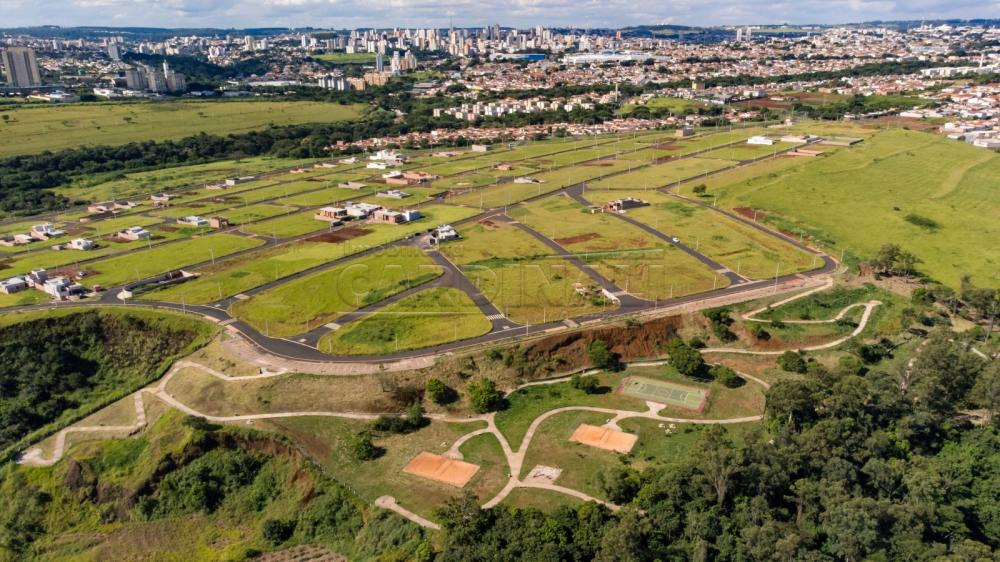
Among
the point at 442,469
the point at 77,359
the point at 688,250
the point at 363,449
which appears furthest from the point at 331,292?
the point at 688,250

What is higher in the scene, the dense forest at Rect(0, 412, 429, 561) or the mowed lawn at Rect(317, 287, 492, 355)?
the mowed lawn at Rect(317, 287, 492, 355)

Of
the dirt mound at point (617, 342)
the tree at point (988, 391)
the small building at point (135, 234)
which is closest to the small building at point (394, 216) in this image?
the small building at point (135, 234)

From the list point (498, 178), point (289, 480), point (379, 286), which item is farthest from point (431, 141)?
point (289, 480)

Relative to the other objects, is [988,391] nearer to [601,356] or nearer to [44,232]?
[601,356]

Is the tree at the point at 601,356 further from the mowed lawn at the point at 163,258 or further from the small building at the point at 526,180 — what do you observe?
the small building at the point at 526,180

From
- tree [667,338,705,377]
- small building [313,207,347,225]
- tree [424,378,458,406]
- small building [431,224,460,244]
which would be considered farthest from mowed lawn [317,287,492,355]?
small building [313,207,347,225]

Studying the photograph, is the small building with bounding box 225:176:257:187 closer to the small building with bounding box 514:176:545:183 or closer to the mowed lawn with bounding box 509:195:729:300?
the small building with bounding box 514:176:545:183

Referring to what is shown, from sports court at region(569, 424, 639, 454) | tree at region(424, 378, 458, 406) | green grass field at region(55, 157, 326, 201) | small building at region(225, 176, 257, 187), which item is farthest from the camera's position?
small building at region(225, 176, 257, 187)

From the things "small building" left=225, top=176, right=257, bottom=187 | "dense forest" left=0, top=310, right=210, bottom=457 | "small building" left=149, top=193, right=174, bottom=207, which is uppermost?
"small building" left=225, top=176, right=257, bottom=187
